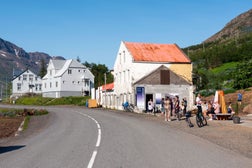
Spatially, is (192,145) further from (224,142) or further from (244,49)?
(244,49)

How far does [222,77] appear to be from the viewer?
67188 mm

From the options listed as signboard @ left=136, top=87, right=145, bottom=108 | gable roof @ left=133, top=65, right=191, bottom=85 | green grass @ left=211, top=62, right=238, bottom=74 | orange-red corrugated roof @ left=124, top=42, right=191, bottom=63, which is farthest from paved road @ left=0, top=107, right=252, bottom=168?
green grass @ left=211, top=62, right=238, bottom=74

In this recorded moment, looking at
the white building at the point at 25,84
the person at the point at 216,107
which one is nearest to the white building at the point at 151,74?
the person at the point at 216,107

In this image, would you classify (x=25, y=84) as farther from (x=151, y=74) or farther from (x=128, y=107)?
(x=151, y=74)

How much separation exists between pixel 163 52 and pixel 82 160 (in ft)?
142

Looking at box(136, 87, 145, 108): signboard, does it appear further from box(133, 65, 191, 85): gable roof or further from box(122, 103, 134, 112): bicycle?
box(122, 103, 134, 112): bicycle

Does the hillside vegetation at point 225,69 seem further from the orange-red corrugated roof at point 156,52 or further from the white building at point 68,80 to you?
the white building at point 68,80

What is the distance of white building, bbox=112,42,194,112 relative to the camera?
4847 centimetres

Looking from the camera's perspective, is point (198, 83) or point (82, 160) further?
point (198, 83)

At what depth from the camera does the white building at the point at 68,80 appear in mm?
90312

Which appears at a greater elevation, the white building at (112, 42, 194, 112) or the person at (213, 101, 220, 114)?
the white building at (112, 42, 194, 112)

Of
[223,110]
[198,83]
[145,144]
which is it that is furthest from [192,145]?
[198,83]

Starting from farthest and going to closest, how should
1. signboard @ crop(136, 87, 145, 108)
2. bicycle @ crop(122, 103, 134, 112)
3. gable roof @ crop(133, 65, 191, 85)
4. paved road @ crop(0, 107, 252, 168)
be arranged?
1. bicycle @ crop(122, 103, 134, 112)
2. gable roof @ crop(133, 65, 191, 85)
3. signboard @ crop(136, 87, 145, 108)
4. paved road @ crop(0, 107, 252, 168)

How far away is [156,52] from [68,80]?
41.9 metres
